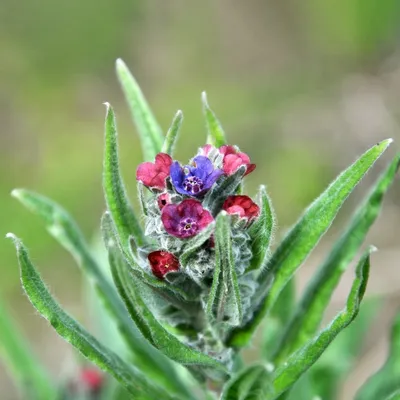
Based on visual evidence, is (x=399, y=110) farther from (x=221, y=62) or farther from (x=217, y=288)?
(x=217, y=288)

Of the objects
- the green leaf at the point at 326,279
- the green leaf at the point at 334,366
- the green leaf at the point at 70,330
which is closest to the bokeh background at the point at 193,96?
the green leaf at the point at 334,366

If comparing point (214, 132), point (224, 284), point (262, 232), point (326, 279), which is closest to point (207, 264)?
point (224, 284)

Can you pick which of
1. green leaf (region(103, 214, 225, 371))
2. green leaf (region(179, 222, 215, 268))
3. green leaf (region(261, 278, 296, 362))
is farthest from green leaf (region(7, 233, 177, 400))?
green leaf (region(261, 278, 296, 362))

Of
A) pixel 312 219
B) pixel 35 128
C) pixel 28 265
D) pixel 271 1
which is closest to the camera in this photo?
pixel 28 265


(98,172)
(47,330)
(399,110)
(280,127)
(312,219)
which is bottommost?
(47,330)

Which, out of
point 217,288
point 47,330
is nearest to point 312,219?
point 217,288

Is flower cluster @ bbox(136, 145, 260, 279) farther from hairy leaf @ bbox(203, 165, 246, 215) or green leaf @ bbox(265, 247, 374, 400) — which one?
green leaf @ bbox(265, 247, 374, 400)

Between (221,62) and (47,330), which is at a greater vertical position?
(221,62)

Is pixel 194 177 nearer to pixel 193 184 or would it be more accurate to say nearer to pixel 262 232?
pixel 193 184
